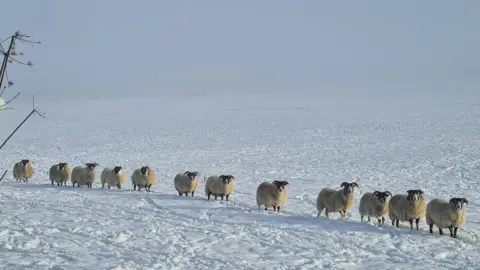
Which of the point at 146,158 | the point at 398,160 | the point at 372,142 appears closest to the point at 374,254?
the point at 398,160

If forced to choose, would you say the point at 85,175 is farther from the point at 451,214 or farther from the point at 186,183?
the point at 451,214

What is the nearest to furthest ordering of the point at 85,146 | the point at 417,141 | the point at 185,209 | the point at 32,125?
the point at 185,209 → the point at 417,141 → the point at 85,146 → the point at 32,125

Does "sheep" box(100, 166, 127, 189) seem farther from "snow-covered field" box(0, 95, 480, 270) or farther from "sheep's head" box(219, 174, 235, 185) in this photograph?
"sheep's head" box(219, 174, 235, 185)

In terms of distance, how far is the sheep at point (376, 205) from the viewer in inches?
493

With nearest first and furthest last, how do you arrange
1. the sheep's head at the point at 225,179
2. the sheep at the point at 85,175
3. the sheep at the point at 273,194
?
the sheep at the point at 273,194, the sheep's head at the point at 225,179, the sheep at the point at 85,175

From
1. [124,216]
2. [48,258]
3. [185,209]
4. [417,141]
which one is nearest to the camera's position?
[48,258]

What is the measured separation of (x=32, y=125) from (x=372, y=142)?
133 ft

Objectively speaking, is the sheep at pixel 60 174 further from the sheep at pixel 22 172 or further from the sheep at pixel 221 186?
the sheep at pixel 221 186

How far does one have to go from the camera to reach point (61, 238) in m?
10.2

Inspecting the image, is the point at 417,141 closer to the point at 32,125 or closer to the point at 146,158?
the point at 146,158

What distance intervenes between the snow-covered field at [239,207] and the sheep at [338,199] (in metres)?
0.54

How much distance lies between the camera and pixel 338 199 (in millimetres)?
13438

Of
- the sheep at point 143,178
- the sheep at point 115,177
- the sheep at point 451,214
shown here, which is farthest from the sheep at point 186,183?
the sheep at point 451,214

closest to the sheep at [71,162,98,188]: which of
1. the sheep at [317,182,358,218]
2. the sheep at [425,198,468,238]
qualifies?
the sheep at [317,182,358,218]
